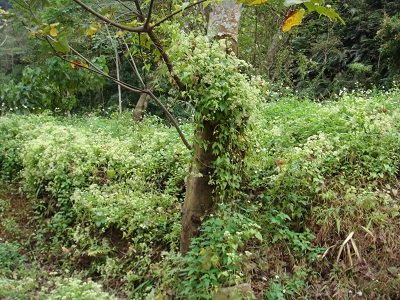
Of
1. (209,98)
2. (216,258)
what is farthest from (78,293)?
(209,98)

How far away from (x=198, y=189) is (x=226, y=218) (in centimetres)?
41

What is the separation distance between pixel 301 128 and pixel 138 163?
83.8 inches

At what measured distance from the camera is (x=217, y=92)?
10.7ft

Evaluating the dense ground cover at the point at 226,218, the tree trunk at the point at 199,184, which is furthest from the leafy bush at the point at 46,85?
the tree trunk at the point at 199,184

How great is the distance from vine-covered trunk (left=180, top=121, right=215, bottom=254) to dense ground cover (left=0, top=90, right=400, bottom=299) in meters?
0.17

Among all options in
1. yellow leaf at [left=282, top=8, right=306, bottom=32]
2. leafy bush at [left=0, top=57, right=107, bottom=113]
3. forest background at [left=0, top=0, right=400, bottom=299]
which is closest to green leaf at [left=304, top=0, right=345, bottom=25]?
yellow leaf at [left=282, top=8, right=306, bottom=32]

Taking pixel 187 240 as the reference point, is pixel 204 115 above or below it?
above

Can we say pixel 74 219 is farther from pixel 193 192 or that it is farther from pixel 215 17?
pixel 215 17

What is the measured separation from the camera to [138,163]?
5.07 meters

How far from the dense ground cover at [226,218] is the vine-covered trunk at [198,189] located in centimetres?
17

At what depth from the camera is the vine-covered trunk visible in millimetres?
3572

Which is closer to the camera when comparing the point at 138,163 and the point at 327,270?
the point at 327,270

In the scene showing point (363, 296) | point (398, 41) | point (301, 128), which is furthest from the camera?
point (398, 41)

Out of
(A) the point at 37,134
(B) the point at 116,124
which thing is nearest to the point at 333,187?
(B) the point at 116,124
